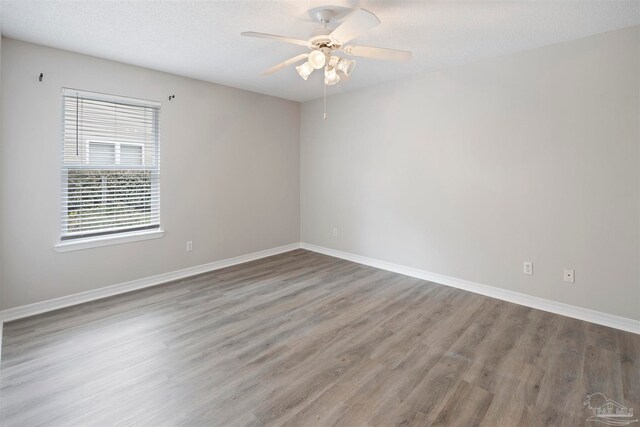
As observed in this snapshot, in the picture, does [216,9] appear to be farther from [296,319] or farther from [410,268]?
[410,268]

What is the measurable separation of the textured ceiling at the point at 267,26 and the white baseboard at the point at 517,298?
7.81 ft

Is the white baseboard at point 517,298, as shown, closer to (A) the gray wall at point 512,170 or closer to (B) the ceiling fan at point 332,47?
(A) the gray wall at point 512,170

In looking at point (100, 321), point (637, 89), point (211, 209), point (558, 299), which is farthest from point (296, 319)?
point (637, 89)

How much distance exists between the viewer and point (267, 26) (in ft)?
8.15

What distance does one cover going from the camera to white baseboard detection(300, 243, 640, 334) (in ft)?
8.58

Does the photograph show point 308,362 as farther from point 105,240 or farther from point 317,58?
point 105,240

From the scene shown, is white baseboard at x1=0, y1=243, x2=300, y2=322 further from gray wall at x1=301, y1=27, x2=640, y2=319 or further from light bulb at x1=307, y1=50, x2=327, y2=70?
light bulb at x1=307, y1=50, x2=327, y2=70

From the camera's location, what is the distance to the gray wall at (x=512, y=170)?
2.57m

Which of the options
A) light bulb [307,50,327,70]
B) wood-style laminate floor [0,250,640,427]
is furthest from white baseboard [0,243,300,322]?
light bulb [307,50,327,70]

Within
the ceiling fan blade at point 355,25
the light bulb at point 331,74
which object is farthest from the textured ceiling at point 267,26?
the light bulb at point 331,74

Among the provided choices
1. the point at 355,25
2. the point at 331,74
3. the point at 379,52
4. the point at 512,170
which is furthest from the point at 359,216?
the point at 355,25

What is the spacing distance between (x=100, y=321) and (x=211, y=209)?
181 cm

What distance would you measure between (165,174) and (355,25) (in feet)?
9.18

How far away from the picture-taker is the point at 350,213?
15.2 feet
